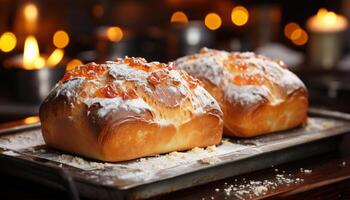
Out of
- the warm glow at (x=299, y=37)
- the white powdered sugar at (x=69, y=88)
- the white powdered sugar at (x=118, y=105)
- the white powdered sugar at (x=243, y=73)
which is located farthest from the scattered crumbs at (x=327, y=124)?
the warm glow at (x=299, y=37)

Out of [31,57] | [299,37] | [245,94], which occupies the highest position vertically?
[245,94]

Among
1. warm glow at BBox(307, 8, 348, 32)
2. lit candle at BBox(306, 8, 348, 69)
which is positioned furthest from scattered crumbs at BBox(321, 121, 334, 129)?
warm glow at BBox(307, 8, 348, 32)

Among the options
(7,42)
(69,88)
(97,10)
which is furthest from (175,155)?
(97,10)

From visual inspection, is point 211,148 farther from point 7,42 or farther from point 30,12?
point 30,12

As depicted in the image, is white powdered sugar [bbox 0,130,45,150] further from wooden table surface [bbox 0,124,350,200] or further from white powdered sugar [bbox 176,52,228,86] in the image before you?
white powdered sugar [bbox 176,52,228,86]

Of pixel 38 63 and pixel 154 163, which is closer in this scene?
pixel 154 163

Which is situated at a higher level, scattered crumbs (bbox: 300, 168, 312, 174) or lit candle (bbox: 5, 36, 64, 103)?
scattered crumbs (bbox: 300, 168, 312, 174)

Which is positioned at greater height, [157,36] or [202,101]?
[202,101]
